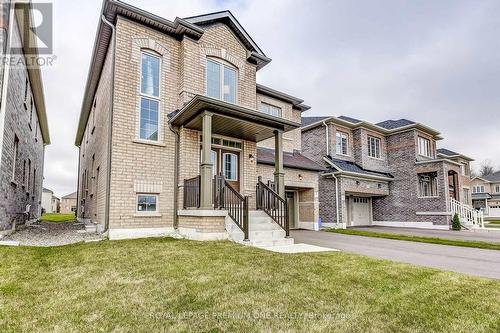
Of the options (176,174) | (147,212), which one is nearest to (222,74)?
(176,174)

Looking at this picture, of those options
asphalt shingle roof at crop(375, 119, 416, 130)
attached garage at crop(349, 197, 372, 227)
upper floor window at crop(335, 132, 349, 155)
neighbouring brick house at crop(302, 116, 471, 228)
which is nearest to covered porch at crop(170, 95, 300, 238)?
neighbouring brick house at crop(302, 116, 471, 228)

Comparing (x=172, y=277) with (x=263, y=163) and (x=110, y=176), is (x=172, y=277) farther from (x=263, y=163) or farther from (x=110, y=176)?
(x=263, y=163)

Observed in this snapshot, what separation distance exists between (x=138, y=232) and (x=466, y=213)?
19.7 metres

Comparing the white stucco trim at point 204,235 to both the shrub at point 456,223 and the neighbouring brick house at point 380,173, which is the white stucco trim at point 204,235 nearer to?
the neighbouring brick house at point 380,173

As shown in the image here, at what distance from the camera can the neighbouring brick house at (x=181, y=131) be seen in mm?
7832

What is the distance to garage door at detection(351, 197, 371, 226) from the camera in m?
18.8

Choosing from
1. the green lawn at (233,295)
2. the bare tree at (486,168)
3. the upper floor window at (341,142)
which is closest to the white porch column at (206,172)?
the green lawn at (233,295)

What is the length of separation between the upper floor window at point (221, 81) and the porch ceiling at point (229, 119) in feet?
4.65

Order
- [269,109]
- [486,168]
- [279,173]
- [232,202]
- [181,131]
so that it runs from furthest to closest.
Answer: [486,168]
[269,109]
[279,173]
[181,131]
[232,202]

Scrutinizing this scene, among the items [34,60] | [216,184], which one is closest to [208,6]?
[34,60]

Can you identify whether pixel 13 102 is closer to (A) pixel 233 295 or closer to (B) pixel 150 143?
(B) pixel 150 143

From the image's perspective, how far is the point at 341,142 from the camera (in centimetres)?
1847

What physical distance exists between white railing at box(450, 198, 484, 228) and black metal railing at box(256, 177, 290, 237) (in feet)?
46.9

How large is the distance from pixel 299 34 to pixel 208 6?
4972mm
